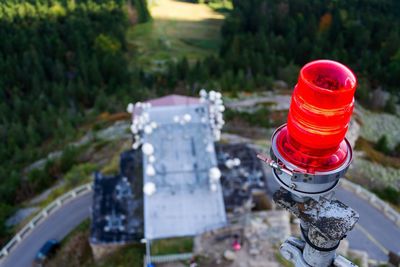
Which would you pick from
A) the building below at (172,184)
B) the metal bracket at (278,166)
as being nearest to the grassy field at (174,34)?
the building below at (172,184)

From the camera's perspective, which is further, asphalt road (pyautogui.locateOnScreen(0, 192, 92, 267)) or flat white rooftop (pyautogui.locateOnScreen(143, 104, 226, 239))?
asphalt road (pyautogui.locateOnScreen(0, 192, 92, 267))

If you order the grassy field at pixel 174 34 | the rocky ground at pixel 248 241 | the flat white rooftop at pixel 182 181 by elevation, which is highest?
the flat white rooftop at pixel 182 181

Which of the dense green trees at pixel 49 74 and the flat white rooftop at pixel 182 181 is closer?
the flat white rooftop at pixel 182 181

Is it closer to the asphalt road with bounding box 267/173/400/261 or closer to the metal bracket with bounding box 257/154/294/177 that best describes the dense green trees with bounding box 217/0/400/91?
the asphalt road with bounding box 267/173/400/261

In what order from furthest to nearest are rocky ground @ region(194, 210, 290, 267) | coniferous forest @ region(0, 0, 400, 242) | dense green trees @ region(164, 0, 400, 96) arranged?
1. dense green trees @ region(164, 0, 400, 96)
2. coniferous forest @ region(0, 0, 400, 242)
3. rocky ground @ region(194, 210, 290, 267)

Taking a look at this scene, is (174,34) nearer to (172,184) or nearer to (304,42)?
(304,42)

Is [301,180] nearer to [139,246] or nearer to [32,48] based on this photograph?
[139,246]

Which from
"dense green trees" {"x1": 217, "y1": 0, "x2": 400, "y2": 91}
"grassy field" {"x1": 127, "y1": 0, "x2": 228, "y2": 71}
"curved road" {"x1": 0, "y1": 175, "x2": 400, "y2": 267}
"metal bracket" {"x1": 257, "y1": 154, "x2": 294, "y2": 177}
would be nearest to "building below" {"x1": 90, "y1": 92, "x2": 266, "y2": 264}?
"curved road" {"x1": 0, "y1": 175, "x2": 400, "y2": 267}

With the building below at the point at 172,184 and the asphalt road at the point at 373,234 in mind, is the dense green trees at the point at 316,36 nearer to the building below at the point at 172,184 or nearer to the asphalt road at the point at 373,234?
the asphalt road at the point at 373,234
